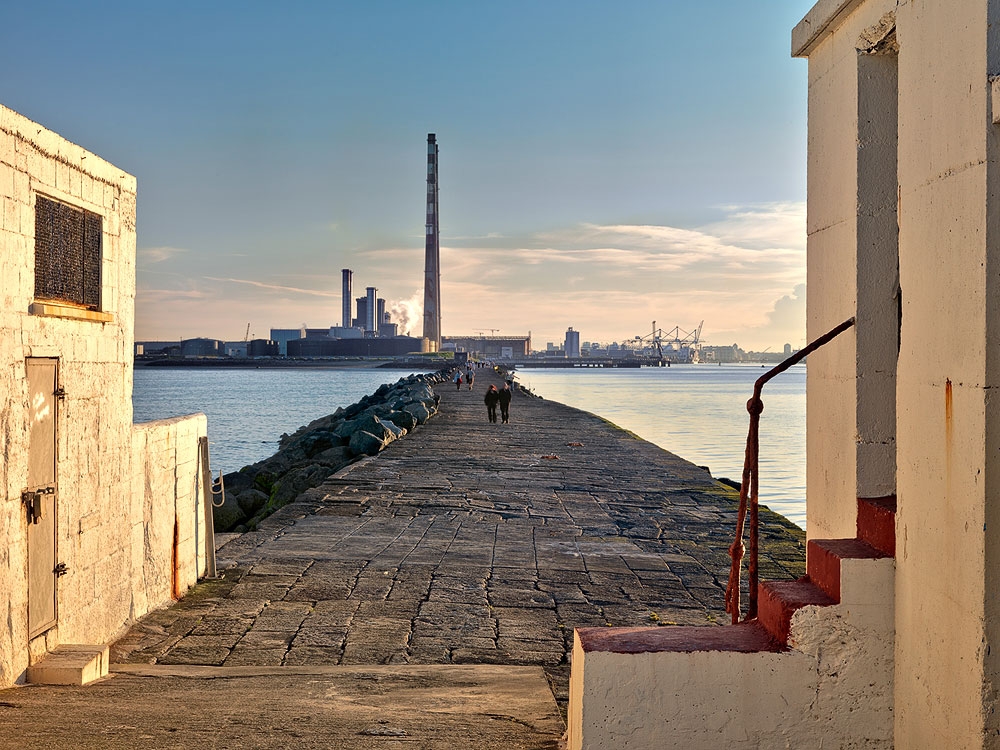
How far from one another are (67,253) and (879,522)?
4.43 metres

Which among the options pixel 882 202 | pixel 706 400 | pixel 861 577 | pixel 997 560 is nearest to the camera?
pixel 997 560

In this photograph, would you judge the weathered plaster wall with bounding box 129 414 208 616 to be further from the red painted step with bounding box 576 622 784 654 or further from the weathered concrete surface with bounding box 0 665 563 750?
the red painted step with bounding box 576 622 784 654

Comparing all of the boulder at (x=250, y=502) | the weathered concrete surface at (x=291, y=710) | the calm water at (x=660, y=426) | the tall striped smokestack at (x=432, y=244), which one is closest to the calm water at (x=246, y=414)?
the calm water at (x=660, y=426)

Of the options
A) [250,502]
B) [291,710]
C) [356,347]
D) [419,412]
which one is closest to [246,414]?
[419,412]

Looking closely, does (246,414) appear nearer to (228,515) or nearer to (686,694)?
(228,515)

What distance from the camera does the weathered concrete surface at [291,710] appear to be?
3998mm

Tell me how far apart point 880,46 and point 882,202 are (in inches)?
23.7

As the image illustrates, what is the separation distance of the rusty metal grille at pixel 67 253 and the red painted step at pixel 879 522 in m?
4.18

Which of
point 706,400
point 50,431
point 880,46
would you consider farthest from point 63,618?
point 706,400

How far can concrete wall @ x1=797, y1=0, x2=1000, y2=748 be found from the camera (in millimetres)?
2678

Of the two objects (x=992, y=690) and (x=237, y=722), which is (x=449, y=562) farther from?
(x=992, y=690)

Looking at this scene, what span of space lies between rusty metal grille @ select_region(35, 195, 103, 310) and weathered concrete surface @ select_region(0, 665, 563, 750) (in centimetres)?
212

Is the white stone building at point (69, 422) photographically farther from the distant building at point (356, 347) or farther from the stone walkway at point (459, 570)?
the distant building at point (356, 347)

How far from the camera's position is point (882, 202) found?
366cm
